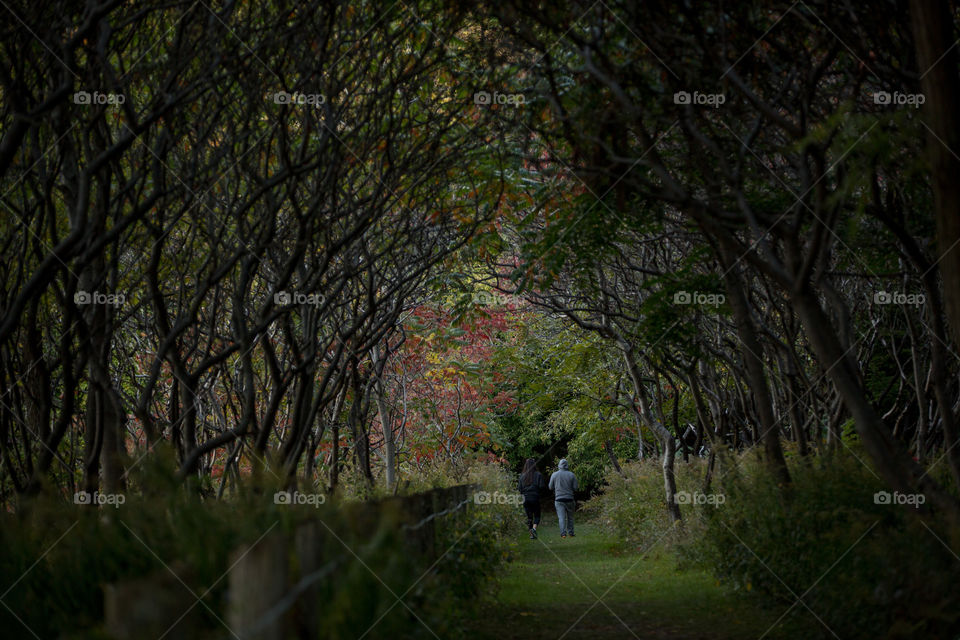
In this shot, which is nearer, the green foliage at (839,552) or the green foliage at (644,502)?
the green foliage at (839,552)

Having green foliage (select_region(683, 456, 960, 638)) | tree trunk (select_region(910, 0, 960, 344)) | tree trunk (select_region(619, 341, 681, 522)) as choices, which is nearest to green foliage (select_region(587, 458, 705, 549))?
tree trunk (select_region(619, 341, 681, 522))

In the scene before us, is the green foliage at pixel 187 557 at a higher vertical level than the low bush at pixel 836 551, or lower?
higher

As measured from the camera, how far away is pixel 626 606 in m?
10.2

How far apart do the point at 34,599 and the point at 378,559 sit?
74.8 inches

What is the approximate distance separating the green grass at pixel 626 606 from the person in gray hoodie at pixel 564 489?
673 centimetres

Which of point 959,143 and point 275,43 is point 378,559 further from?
point 275,43

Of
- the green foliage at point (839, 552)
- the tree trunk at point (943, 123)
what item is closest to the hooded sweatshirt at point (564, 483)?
the green foliage at point (839, 552)

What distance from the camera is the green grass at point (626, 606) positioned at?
8297mm

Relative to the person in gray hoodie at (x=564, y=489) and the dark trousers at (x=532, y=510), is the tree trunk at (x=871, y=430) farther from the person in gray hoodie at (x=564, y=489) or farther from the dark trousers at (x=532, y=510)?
the dark trousers at (x=532, y=510)

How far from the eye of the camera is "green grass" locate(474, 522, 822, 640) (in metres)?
8.30

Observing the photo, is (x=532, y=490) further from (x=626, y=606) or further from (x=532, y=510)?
(x=626, y=606)

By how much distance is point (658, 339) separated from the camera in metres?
11.2

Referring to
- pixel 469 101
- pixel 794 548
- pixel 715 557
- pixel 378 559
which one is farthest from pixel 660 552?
pixel 378 559

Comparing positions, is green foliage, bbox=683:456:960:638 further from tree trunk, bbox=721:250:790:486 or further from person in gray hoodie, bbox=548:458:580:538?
person in gray hoodie, bbox=548:458:580:538
